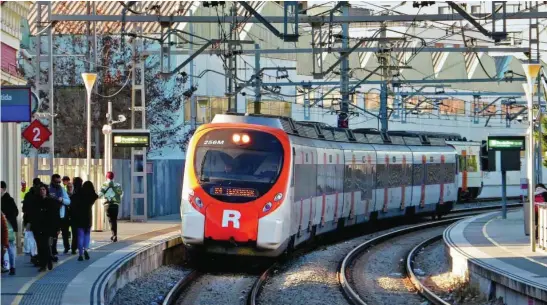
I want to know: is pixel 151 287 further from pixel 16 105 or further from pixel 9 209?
pixel 16 105

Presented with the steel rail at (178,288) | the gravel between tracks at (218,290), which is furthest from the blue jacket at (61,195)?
the gravel between tracks at (218,290)

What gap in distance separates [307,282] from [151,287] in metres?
2.79

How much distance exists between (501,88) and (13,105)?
73268 millimetres

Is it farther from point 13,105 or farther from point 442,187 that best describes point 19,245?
point 442,187

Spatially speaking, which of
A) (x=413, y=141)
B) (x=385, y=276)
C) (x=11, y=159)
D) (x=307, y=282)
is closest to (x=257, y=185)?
(x=307, y=282)

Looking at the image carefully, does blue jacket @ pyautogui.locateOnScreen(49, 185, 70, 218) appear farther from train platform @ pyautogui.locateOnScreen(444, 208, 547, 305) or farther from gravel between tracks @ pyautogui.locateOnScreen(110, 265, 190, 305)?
train platform @ pyautogui.locateOnScreen(444, 208, 547, 305)

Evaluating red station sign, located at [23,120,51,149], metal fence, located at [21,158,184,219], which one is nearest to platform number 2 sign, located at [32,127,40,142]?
red station sign, located at [23,120,51,149]

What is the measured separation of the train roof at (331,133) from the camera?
2217cm

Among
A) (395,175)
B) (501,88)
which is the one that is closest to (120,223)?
(395,175)

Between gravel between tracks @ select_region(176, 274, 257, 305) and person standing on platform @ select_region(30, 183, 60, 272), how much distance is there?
2.28 m

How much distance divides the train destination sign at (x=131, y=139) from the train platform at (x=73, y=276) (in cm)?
372

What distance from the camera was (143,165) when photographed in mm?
33156

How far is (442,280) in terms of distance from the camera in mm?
21859

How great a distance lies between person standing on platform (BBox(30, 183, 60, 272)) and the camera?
18.2 metres
